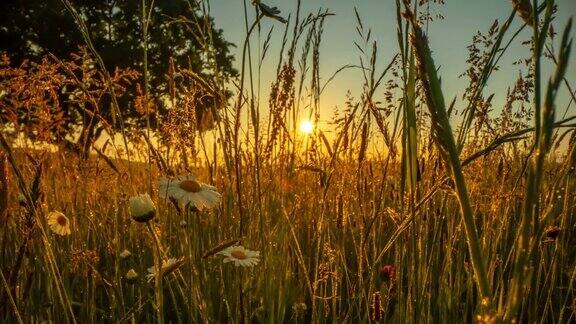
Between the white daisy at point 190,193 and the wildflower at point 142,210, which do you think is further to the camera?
the white daisy at point 190,193

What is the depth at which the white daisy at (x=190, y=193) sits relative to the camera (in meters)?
1.24

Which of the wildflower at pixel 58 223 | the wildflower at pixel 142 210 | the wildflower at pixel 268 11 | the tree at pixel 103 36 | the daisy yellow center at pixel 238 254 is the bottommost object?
the daisy yellow center at pixel 238 254

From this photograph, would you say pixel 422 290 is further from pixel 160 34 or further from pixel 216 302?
pixel 160 34

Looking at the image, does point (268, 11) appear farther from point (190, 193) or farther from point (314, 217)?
point (314, 217)

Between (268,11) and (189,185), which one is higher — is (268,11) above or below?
above

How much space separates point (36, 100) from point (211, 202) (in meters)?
1.00

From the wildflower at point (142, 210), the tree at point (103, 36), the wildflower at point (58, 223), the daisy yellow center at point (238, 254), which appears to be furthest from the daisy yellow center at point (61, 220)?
the tree at point (103, 36)

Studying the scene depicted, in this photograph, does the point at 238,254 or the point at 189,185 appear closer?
the point at 189,185

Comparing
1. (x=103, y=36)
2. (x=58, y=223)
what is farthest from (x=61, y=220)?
(x=103, y=36)

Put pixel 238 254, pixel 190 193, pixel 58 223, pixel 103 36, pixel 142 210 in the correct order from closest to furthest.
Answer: pixel 142 210 → pixel 190 193 → pixel 238 254 → pixel 58 223 → pixel 103 36

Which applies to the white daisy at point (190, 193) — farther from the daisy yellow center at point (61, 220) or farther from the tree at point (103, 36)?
the tree at point (103, 36)

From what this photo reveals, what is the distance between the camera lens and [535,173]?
0.32 m

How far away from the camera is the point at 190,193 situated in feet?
4.25

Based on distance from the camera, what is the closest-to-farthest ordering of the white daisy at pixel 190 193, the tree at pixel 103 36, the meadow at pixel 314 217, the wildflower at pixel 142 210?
1. the meadow at pixel 314 217
2. the wildflower at pixel 142 210
3. the white daisy at pixel 190 193
4. the tree at pixel 103 36
